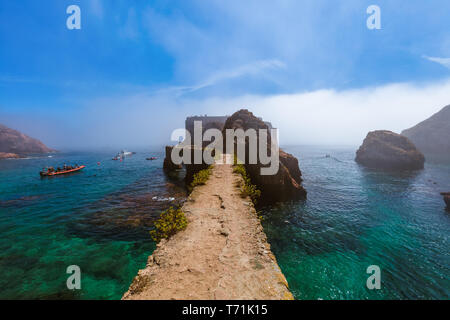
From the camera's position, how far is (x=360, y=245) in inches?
415

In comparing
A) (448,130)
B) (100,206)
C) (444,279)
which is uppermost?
(448,130)

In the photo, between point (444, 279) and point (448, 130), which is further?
point (448, 130)

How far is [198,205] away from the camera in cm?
912

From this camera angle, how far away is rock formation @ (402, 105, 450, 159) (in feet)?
272

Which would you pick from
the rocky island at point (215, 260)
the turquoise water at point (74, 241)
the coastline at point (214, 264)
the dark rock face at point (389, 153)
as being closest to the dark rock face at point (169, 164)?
the turquoise water at point (74, 241)

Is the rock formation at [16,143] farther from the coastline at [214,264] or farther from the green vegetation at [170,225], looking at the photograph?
the coastline at [214,264]

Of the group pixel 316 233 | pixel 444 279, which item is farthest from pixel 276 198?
pixel 444 279

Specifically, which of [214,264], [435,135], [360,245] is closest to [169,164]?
[214,264]

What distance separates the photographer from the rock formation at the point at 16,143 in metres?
97.7

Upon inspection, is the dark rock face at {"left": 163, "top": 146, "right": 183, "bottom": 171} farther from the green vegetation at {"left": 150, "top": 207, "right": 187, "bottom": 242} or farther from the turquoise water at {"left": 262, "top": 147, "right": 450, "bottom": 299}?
the green vegetation at {"left": 150, "top": 207, "right": 187, "bottom": 242}

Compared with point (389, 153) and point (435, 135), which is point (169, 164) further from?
point (435, 135)

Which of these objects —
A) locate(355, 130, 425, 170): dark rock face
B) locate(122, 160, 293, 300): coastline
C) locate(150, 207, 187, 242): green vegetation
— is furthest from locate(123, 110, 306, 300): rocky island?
locate(355, 130, 425, 170): dark rock face
